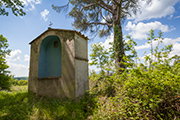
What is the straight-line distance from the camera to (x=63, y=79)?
462 centimetres

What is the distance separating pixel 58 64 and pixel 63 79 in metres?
1.65

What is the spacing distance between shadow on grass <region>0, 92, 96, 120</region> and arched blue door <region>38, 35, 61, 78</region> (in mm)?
1681

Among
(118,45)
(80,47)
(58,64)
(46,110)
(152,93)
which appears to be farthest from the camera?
(118,45)

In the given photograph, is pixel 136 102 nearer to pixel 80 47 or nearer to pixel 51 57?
pixel 80 47

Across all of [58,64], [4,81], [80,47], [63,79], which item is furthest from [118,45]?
[4,81]

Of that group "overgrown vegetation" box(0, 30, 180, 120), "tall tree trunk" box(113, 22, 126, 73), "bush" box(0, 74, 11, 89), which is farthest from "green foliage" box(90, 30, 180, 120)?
"bush" box(0, 74, 11, 89)

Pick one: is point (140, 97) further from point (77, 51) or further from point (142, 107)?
point (77, 51)

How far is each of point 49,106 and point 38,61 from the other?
257 cm

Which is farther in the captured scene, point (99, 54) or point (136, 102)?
point (99, 54)

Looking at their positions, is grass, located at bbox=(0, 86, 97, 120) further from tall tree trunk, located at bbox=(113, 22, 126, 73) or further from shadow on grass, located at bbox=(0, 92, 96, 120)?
tall tree trunk, located at bbox=(113, 22, 126, 73)

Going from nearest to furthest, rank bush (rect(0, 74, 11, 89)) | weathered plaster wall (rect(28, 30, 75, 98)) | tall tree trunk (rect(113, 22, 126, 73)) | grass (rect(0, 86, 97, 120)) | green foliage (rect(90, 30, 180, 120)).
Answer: green foliage (rect(90, 30, 180, 120)) < grass (rect(0, 86, 97, 120)) < weathered plaster wall (rect(28, 30, 75, 98)) < tall tree trunk (rect(113, 22, 126, 73)) < bush (rect(0, 74, 11, 89))

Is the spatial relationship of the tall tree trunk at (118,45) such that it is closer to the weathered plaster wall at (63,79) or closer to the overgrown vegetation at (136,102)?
the overgrown vegetation at (136,102)

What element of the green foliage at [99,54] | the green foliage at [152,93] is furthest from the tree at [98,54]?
the green foliage at [152,93]

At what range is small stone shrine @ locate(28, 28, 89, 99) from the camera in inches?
179
